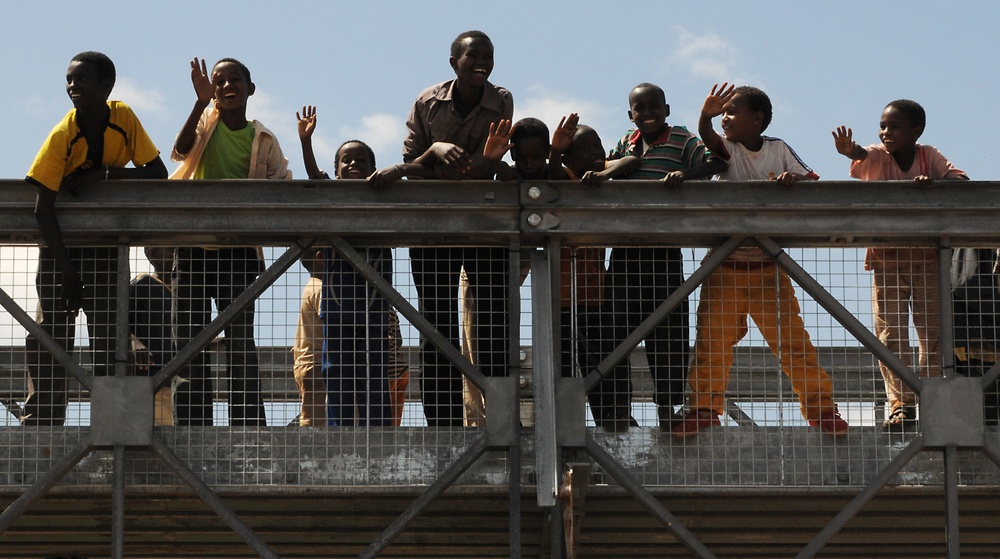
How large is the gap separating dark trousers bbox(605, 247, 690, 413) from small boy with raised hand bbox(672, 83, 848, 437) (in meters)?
0.11

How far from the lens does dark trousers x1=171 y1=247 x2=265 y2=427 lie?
859 cm

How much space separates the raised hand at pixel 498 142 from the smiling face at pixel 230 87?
7.80 ft

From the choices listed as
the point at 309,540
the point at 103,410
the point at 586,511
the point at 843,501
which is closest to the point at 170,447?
the point at 103,410

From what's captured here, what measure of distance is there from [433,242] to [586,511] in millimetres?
1903

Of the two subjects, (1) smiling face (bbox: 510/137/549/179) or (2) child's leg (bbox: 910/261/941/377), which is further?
(1) smiling face (bbox: 510/137/549/179)

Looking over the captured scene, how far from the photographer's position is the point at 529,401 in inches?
355

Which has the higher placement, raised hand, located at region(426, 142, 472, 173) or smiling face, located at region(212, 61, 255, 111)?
smiling face, located at region(212, 61, 255, 111)

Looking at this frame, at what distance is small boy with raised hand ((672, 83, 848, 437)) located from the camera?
8.55 meters

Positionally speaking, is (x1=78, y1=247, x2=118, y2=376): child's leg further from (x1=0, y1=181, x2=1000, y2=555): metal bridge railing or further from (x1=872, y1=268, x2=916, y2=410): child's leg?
(x1=872, y1=268, x2=916, y2=410): child's leg

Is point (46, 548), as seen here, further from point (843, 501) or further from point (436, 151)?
point (843, 501)

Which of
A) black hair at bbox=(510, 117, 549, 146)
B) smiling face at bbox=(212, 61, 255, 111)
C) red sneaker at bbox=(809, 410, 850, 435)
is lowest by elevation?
red sneaker at bbox=(809, 410, 850, 435)

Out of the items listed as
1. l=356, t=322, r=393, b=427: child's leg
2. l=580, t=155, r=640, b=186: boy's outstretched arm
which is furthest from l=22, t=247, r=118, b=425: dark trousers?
l=580, t=155, r=640, b=186: boy's outstretched arm

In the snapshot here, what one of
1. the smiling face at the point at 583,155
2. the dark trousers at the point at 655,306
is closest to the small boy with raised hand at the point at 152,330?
the dark trousers at the point at 655,306

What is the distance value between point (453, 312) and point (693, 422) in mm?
1560
